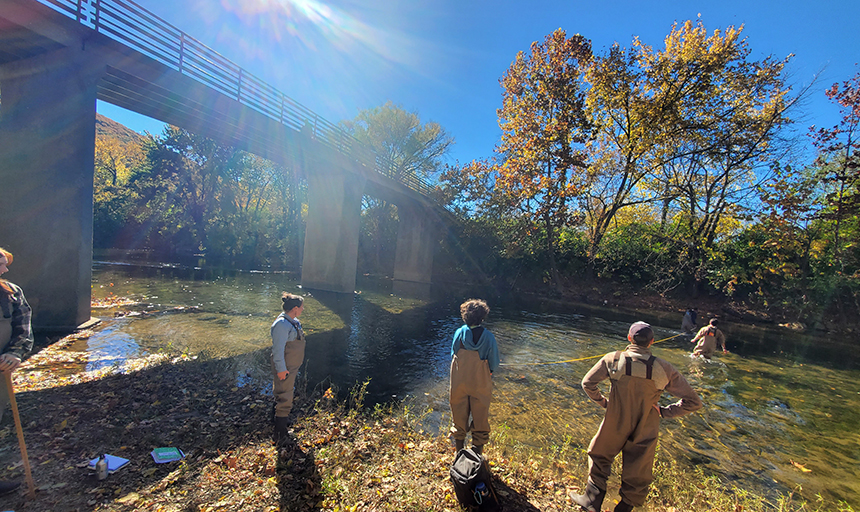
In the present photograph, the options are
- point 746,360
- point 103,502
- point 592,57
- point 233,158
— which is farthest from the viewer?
point 233,158

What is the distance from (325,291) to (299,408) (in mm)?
16583

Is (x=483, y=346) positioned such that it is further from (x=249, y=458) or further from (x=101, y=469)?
(x=101, y=469)

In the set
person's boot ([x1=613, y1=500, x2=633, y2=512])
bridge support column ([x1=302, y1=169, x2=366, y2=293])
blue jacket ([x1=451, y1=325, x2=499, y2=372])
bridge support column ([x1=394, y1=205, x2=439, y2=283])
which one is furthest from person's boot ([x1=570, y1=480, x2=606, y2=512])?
bridge support column ([x1=394, y1=205, x2=439, y2=283])

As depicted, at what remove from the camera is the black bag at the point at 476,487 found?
10.8 feet

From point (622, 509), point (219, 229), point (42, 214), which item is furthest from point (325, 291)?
point (219, 229)

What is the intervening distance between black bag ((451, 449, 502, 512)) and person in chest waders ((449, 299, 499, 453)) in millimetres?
775

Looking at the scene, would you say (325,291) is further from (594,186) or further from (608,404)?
(594,186)

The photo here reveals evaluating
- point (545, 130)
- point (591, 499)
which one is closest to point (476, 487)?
point (591, 499)

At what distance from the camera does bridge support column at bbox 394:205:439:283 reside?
3478cm

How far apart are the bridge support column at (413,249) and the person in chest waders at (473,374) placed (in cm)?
3037

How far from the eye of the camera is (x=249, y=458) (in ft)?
13.5

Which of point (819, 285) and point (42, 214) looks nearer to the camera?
point (42, 214)

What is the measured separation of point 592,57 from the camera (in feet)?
82.0

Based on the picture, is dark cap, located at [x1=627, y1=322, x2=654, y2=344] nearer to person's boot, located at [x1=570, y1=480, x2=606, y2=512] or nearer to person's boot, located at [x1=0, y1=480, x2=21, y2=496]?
person's boot, located at [x1=570, y1=480, x2=606, y2=512]
